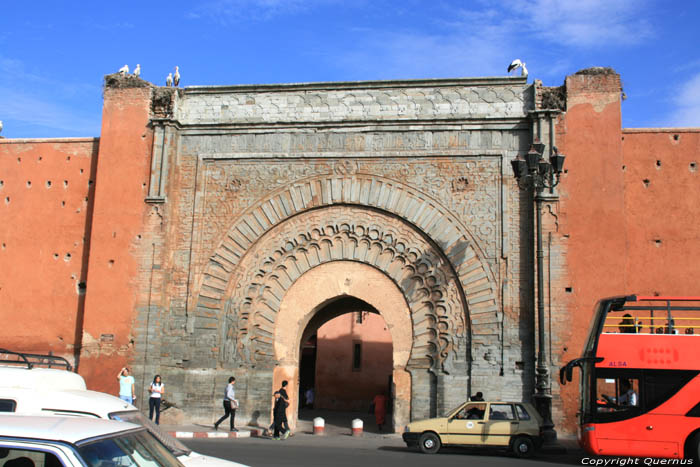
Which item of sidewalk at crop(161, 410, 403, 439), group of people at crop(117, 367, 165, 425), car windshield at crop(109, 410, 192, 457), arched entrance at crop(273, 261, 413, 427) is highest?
arched entrance at crop(273, 261, 413, 427)

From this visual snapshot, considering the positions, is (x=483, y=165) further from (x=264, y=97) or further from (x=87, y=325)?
(x=87, y=325)

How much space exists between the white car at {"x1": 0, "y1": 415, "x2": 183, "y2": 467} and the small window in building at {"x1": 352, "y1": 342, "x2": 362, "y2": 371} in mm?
19893

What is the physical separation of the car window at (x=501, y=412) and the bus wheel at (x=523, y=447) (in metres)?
0.33

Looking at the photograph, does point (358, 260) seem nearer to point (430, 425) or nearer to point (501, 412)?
point (430, 425)

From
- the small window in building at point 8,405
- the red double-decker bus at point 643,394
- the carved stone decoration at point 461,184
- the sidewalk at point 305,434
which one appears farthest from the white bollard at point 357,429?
the small window in building at point 8,405

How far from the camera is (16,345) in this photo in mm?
14055

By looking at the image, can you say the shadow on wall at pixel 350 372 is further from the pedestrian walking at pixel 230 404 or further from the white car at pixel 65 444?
the white car at pixel 65 444

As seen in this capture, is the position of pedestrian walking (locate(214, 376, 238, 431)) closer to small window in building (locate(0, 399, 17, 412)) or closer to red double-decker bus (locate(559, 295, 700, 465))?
red double-decker bus (locate(559, 295, 700, 465))

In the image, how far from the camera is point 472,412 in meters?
10.1

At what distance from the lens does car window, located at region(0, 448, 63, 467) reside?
284cm

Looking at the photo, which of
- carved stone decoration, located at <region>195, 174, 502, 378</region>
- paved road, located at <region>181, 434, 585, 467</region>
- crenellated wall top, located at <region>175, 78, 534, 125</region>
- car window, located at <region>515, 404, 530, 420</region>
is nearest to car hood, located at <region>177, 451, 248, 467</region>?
paved road, located at <region>181, 434, 585, 467</region>

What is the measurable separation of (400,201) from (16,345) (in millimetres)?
8311

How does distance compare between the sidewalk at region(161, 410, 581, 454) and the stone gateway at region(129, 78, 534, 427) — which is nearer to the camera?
the sidewalk at region(161, 410, 581, 454)

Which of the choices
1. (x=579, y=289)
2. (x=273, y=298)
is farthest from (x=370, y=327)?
(x=579, y=289)
